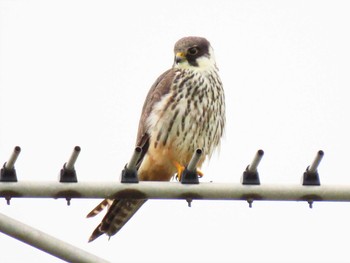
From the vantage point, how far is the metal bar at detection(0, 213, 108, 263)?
3922 millimetres

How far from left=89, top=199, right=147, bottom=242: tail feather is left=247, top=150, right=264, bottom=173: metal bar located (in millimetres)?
2056

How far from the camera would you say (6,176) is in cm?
412

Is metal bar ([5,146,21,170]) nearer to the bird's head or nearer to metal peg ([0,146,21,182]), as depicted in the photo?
metal peg ([0,146,21,182])

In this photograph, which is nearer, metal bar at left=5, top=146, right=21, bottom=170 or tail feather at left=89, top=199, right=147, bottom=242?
metal bar at left=5, top=146, right=21, bottom=170

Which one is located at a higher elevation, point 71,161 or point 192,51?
point 192,51

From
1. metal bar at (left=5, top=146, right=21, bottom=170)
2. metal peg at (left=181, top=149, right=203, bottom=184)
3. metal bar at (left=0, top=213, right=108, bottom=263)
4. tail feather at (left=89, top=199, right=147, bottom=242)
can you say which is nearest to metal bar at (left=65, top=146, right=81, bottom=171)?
metal bar at (left=5, top=146, right=21, bottom=170)

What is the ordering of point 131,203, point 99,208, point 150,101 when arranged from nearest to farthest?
1. point 99,208
2. point 131,203
3. point 150,101

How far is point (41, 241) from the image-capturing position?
Answer: 396 centimetres

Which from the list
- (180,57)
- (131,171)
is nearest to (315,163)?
(131,171)

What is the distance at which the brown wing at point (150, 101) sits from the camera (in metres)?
7.56

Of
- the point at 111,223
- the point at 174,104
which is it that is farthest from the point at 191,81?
the point at 111,223

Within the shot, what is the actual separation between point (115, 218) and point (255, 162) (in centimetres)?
233

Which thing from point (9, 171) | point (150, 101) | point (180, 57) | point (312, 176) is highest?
point (180, 57)

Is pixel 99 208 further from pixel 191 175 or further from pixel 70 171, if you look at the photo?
pixel 70 171
